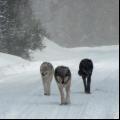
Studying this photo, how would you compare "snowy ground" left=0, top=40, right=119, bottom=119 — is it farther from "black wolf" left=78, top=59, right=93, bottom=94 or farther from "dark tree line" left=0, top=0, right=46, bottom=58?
"dark tree line" left=0, top=0, right=46, bottom=58

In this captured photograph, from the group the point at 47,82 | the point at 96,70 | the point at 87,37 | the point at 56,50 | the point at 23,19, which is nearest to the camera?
the point at 47,82

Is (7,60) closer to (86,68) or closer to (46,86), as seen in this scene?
(86,68)

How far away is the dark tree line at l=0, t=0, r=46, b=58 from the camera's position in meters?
35.7

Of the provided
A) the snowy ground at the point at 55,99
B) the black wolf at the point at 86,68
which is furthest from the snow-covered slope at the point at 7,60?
the black wolf at the point at 86,68

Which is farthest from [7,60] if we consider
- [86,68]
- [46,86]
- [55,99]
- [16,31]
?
[55,99]

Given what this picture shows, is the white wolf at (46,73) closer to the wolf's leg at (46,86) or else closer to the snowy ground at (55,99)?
the wolf's leg at (46,86)

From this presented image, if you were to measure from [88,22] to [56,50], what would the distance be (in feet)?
125

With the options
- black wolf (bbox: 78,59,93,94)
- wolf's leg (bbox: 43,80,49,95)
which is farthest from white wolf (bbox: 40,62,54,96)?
black wolf (bbox: 78,59,93,94)

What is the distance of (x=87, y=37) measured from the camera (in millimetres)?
90000

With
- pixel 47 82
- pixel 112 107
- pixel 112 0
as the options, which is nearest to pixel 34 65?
pixel 47 82

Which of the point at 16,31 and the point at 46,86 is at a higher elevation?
the point at 16,31

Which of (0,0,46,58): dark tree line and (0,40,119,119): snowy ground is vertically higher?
(0,0,46,58): dark tree line

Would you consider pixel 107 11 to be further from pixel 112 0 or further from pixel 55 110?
pixel 55 110

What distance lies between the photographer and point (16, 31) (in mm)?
36219
